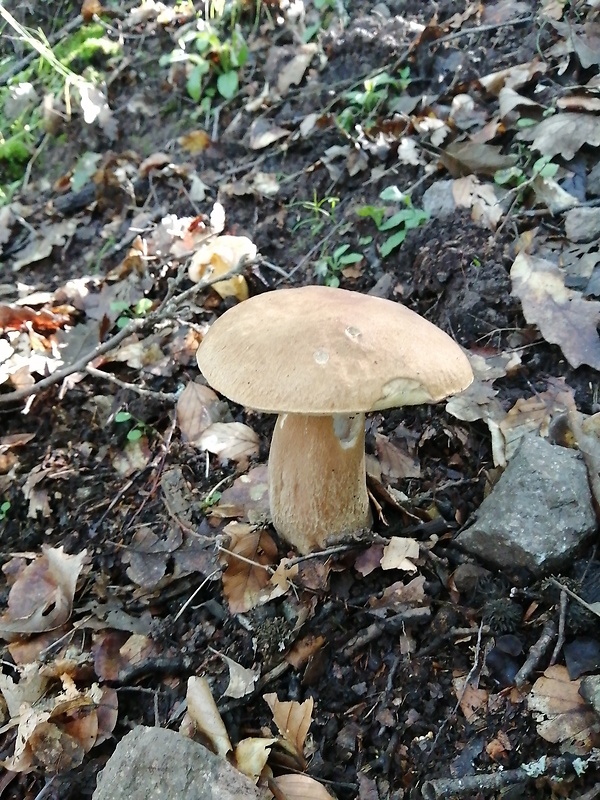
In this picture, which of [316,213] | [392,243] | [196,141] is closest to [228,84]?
[196,141]

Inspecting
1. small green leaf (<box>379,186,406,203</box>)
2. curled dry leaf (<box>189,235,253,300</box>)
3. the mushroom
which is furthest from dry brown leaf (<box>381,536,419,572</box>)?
small green leaf (<box>379,186,406,203</box>)

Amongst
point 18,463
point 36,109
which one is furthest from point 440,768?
point 36,109

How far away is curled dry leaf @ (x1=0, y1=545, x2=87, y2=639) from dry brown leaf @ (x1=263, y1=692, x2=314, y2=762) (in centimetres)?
89

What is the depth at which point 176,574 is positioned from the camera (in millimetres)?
2152

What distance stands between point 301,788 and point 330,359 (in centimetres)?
119

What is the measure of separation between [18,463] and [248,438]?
3.78ft

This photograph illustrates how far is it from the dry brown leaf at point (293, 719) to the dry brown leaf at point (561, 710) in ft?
2.09

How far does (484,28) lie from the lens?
143 inches

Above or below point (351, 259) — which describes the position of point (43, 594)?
below

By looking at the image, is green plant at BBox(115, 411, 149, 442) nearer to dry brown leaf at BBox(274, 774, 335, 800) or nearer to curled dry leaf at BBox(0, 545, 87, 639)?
curled dry leaf at BBox(0, 545, 87, 639)

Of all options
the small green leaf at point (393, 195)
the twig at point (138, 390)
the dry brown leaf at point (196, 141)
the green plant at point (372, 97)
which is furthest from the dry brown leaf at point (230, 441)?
the dry brown leaf at point (196, 141)

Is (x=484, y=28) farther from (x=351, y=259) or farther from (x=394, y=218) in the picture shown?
(x=351, y=259)

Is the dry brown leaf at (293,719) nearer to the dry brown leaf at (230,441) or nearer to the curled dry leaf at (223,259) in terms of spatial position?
the dry brown leaf at (230,441)

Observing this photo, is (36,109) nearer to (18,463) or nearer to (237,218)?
(237,218)
